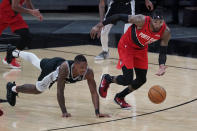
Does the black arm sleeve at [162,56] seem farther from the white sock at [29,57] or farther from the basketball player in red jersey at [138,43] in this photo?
the white sock at [29,57]

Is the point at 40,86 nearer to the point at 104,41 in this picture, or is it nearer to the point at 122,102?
the point at 122,102

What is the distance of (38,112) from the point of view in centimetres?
838

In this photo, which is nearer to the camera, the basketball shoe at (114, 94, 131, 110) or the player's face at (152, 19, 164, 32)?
the player's face at (152, 19, 164, 32)

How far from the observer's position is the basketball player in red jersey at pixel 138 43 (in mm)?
8078

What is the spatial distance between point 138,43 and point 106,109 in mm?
1127

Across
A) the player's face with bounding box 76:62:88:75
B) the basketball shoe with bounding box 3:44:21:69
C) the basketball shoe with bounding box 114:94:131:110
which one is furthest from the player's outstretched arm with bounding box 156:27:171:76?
the basketball shoe with bounding box 3:44:21:69

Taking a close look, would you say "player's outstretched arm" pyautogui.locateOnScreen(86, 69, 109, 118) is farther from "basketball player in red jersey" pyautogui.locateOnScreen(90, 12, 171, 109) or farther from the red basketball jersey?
the red basketball jersey

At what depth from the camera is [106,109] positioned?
8617 mm

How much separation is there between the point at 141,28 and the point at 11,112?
2.25 meters

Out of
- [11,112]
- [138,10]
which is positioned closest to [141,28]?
[11,112]

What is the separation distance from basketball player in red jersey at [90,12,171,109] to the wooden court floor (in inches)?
19.0

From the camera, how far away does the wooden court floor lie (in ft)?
25.3

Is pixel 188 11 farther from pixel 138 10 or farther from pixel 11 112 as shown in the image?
pixel 11 112

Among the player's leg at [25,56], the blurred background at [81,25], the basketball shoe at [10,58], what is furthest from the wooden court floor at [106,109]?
the blurred background at [81,25]
